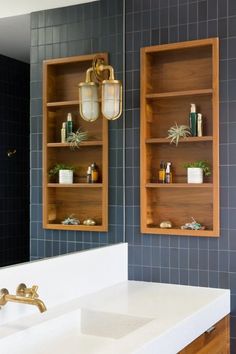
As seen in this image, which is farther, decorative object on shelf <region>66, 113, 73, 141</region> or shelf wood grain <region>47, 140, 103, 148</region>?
decorative object on shelf <region>66, 113, 73, 141</region>

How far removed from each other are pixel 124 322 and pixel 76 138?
948 millimetres

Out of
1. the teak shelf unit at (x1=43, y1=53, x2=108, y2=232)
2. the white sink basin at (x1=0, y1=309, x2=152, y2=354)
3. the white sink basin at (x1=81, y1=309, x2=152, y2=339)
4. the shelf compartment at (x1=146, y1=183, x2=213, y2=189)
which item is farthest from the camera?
the shelf compartment at (x1=146, y1=183, x2=213, y2=189)

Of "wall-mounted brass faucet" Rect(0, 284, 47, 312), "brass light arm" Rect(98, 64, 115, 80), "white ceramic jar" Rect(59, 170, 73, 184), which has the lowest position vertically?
"wall-mounted brass faucet" Rect(0, 284, 47, 312)

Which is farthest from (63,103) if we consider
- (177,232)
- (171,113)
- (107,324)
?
(107,324)

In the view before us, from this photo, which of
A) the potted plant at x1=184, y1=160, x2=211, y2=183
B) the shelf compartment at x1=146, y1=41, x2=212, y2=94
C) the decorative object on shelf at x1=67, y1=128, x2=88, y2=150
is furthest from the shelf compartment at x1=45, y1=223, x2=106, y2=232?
the shelf compartment at x1=146, y1=41, x2=212, y2=94

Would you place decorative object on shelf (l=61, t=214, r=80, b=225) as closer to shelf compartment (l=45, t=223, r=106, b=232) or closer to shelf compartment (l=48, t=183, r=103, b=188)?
shelf compartment (l=45, t=223, r=106, b=232)

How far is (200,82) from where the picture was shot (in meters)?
2.94

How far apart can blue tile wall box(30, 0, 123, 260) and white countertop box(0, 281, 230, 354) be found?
29cm

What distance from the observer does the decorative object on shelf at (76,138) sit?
8.80ft

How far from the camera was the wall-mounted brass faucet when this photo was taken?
2028 mm

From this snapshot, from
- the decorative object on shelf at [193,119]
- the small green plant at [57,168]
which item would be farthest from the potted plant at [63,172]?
the decorative object on shelf at [193,119]

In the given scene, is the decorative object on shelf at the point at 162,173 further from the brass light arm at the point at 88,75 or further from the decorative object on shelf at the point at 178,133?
the brass light arm at the point at 88,75

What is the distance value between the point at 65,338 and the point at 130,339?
382 mm

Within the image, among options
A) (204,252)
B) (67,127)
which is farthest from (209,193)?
(67,127)
